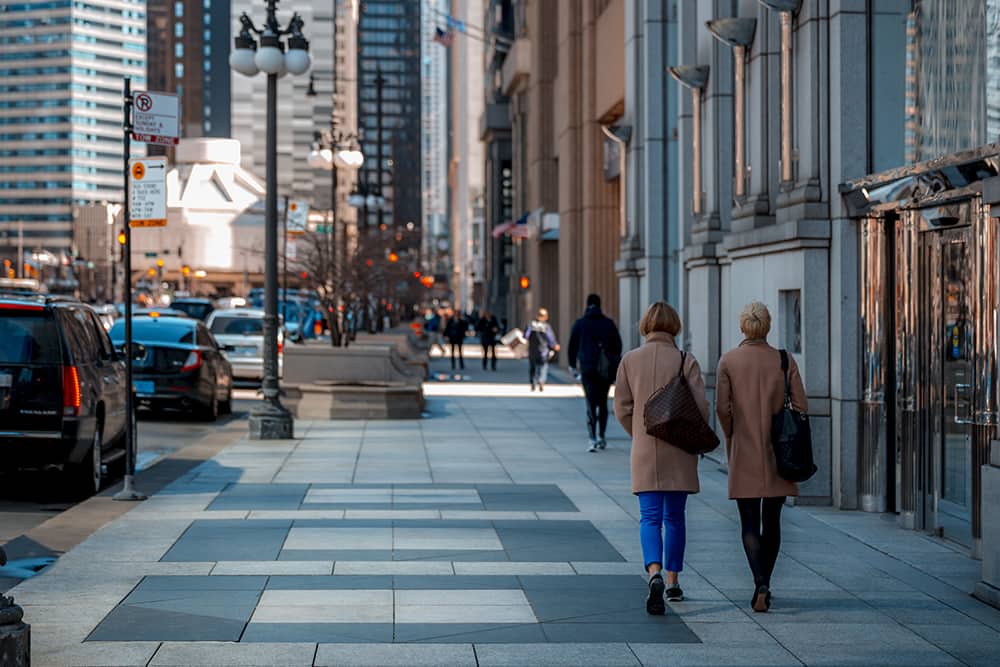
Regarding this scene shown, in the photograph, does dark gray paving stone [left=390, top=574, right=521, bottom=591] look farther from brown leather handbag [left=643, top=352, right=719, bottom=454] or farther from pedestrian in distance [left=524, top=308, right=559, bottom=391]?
pedestrian in distance [left=524, top=308, right=559, bottom=391]

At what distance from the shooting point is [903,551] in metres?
11.4

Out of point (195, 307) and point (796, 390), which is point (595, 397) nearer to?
point (796, 390)

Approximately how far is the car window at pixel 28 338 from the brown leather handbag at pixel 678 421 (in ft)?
23.4

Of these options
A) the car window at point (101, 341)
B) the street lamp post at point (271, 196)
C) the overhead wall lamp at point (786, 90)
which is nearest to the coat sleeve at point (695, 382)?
the overhead wall lamp at point (786, 90)

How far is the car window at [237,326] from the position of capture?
3459 centimetres

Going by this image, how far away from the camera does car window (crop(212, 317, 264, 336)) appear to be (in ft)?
113

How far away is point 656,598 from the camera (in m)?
8.80

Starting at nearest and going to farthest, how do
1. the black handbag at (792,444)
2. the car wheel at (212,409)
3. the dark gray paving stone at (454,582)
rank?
the black handbag at (792,444)
the dark gray paving stone at (454,582)
the car wheel at (212,409)

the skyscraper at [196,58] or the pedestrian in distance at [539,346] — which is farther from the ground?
the skyscraper at [196,58]

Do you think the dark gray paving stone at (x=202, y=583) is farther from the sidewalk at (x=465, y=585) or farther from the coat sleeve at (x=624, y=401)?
the coat sleeve at (x=624, y=401)

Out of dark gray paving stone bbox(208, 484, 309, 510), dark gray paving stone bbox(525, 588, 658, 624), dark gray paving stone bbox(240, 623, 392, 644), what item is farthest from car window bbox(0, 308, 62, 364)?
dark gray paving stone bbox(240, 623, 392, 644)

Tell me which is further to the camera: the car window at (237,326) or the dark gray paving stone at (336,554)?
the car window at (237,326)

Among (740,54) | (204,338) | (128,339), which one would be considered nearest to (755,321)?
(128,339)

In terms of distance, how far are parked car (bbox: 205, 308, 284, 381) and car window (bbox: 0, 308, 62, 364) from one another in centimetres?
1983
